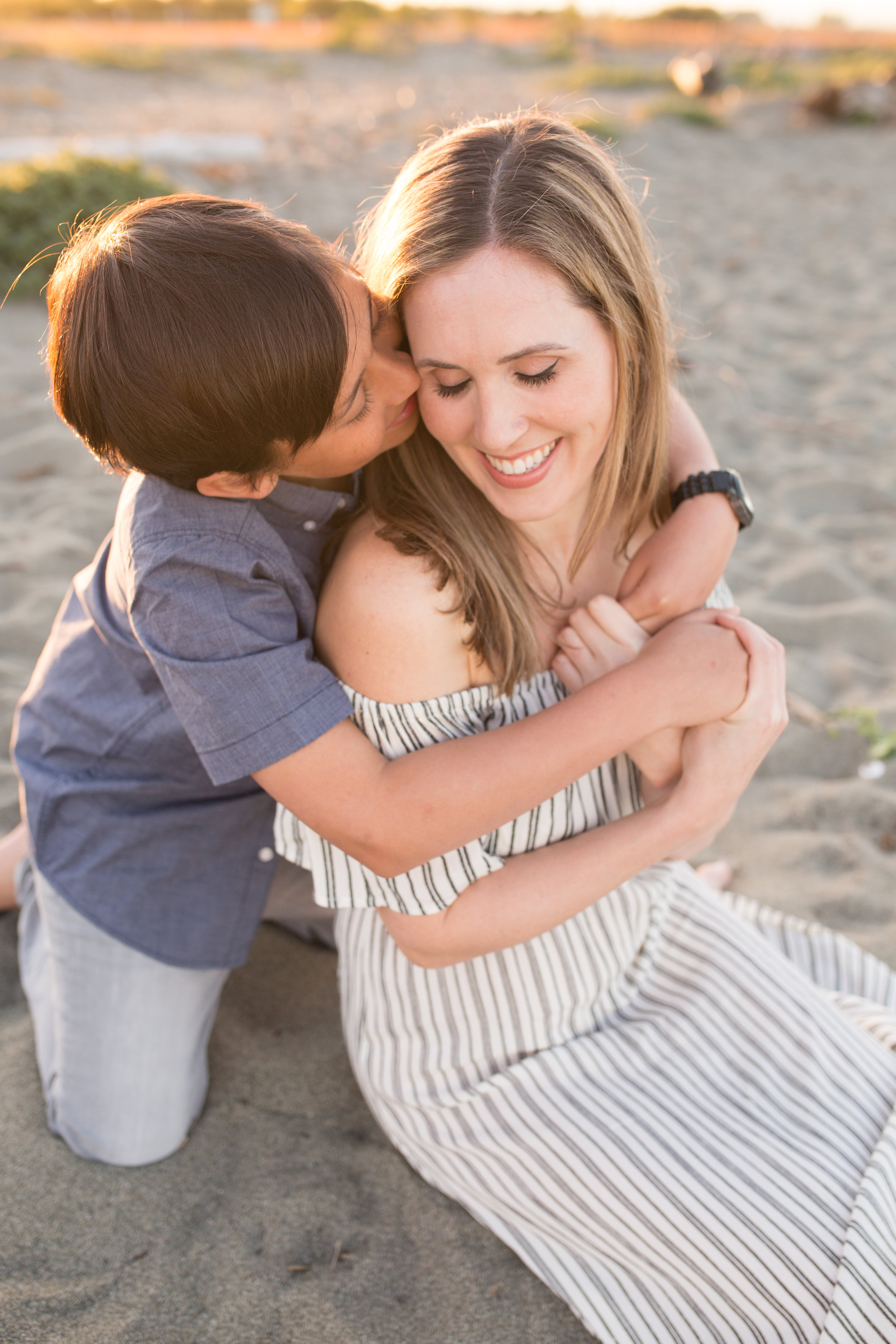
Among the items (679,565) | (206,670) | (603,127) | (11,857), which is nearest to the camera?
(206,670)

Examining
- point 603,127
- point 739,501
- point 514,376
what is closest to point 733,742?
point 739,501

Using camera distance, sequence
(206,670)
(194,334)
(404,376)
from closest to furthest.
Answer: (194,334), (206,670), (404,376)

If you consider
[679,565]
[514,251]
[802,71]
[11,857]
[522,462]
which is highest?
[802,71]

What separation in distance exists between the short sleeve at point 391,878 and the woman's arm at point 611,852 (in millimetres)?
25

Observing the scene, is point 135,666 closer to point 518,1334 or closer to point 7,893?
point 7,893

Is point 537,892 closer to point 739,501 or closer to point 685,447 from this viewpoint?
point 739,501

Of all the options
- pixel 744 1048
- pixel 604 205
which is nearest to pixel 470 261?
pixel 604 205

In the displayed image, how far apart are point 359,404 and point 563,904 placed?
94 cm

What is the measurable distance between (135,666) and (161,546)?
0.42 metres

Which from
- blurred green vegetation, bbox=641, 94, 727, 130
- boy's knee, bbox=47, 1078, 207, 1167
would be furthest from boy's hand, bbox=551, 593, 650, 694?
blurred green vegetation, bbox=641, 94, 727, 130

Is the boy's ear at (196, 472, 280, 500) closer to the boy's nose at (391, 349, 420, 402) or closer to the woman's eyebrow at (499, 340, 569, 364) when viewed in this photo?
the boy's nose at (391, 349, 420, 402)

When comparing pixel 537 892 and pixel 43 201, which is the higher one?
pixel 43 201

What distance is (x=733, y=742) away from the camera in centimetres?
175

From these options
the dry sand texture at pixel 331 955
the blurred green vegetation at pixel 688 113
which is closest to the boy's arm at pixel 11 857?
the dry sand texture at pixel 331 955
